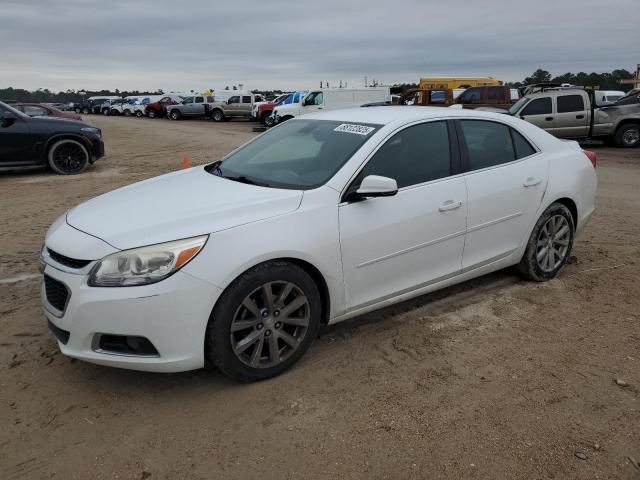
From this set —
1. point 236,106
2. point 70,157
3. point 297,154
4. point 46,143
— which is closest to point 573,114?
point 70,157

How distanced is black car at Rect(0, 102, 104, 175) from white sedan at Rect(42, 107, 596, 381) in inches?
331

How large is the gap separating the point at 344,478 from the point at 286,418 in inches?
21.5

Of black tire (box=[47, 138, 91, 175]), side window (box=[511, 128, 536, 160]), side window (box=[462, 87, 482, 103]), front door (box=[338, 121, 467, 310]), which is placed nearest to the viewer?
front door (box=[338, 121, 467, 310])

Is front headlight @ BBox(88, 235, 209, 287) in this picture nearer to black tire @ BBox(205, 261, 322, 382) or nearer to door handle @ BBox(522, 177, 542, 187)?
black tire @ BBox(205, 261, 322, 382)

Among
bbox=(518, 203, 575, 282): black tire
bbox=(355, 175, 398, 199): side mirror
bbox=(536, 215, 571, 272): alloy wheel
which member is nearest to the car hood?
bbox=(355, 175, 398, 199): side mirror

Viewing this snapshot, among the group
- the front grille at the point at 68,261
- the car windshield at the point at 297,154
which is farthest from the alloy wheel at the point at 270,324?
the front grille at the point at 68,261

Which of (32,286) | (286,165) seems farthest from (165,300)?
(32,286)

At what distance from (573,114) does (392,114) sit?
14.0 meters

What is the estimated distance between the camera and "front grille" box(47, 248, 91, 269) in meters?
3.01

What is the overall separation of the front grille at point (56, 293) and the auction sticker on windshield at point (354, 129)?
2.14 meters

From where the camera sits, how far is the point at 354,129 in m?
3.95

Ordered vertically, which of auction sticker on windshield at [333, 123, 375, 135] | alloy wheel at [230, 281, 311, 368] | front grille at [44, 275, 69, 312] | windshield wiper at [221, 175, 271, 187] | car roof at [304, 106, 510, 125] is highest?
car roof at [304, 106, 510, 125]

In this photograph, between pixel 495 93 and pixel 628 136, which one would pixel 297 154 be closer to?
pixel 628 136

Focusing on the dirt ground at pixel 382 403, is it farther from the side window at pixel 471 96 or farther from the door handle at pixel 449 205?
the side window at pixel 471 96
